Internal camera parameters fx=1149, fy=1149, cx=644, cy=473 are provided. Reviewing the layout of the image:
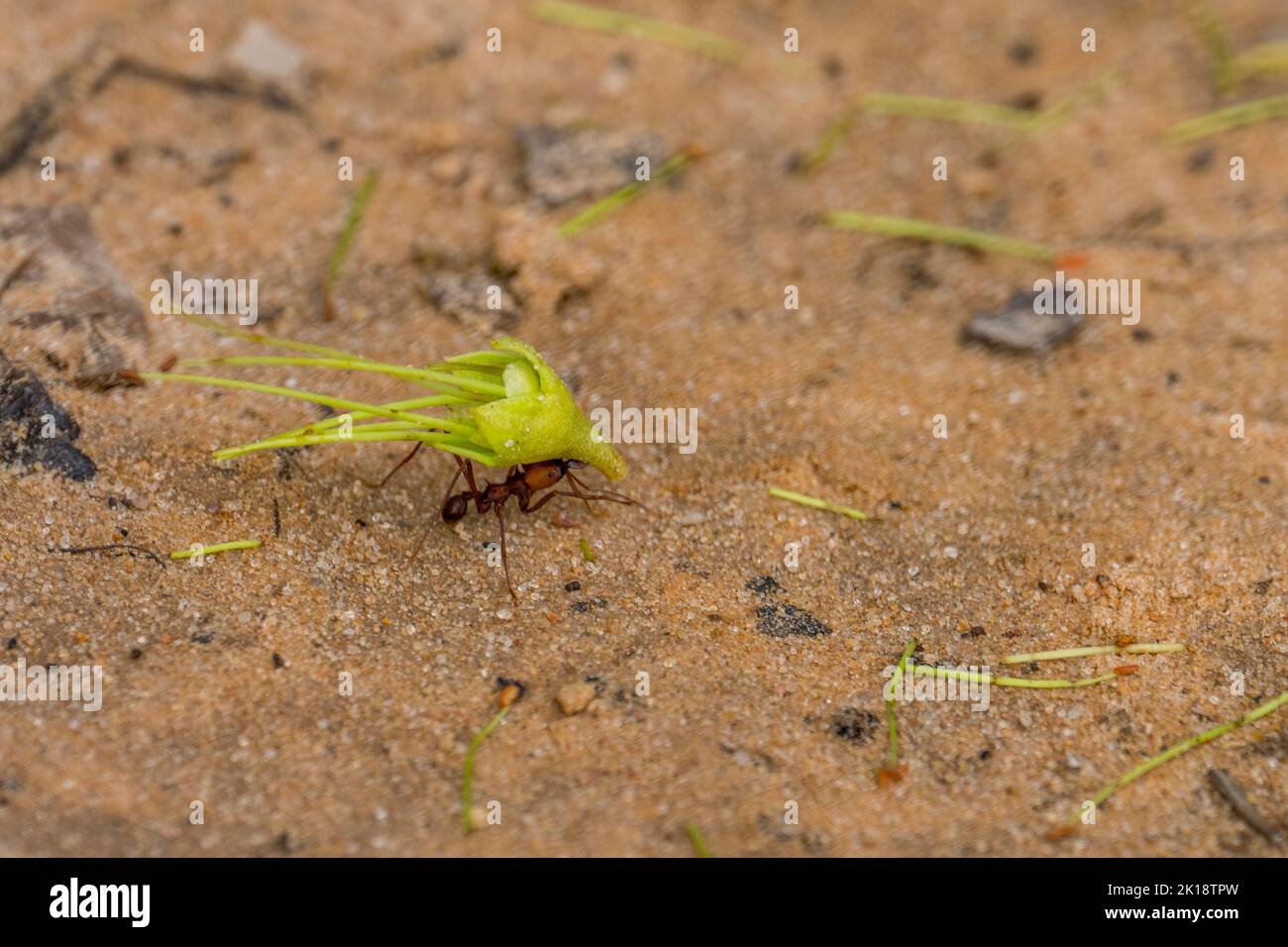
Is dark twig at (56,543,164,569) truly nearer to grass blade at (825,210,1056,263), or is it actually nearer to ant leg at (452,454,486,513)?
ant leg at (452,454,486,513)

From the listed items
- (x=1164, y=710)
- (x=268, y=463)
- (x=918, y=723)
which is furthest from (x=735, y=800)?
(x=268, y=463)

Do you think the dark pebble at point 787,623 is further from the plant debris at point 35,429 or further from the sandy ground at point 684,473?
the plant debris at point 35,429

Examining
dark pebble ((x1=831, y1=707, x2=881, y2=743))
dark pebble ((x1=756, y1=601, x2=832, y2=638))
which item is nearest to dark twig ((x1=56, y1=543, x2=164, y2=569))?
dark pebble ((x1=756, y1=601, x2=832, y2=638))

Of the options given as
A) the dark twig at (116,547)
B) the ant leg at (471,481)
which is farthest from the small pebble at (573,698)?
the dark twig at (116,547)

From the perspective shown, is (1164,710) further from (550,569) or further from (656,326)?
(656,326)

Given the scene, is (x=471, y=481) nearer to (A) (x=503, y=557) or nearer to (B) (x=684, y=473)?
(A) (x=503, y=557)
